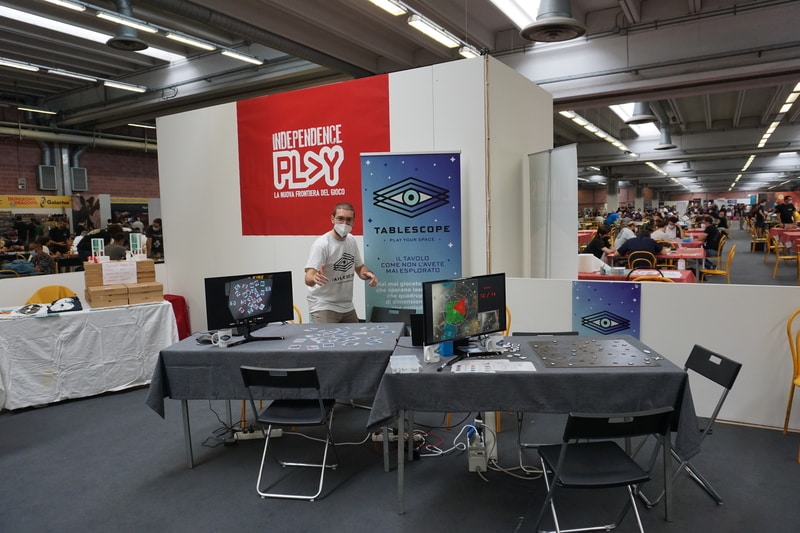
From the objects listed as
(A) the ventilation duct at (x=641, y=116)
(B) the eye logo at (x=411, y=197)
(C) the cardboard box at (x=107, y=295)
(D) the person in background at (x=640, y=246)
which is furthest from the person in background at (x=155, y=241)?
(A) the ventilation duct at (x=641, y=116)

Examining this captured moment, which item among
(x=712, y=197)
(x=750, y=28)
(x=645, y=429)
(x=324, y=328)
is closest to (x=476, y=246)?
(x=324, y=328)

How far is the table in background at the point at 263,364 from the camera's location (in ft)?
10.5

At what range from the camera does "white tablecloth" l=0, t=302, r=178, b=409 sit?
4.50 meters

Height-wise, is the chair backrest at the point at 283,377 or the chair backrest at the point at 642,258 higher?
the chair backrest at the point at 642,258

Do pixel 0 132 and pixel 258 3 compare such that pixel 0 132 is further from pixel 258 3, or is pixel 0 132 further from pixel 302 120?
pixel 302 120

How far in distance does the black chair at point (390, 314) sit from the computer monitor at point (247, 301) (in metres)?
1.01

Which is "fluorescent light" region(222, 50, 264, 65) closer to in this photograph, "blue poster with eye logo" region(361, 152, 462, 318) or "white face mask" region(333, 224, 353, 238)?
"blue poster with eye logo" region(361, 152, 462, 318)

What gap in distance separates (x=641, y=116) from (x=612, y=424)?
28.8 feet

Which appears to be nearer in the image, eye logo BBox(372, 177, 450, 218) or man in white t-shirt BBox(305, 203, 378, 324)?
man in white t-shirt BBox(305, 203, 378, 324)

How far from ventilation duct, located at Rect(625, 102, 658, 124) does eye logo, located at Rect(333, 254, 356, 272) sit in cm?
748


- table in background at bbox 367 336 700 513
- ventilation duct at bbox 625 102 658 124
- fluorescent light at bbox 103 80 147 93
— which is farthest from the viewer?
ventilation duct at bbox 625 102 658 124

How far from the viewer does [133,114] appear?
11.0 meters

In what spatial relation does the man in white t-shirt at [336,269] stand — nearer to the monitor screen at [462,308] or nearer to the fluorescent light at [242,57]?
the monitor screen at [462,308]

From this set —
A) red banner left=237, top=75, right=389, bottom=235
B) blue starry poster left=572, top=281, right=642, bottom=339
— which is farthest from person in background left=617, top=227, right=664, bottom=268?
red banner left=237, top=75, right=389, bottom=235
